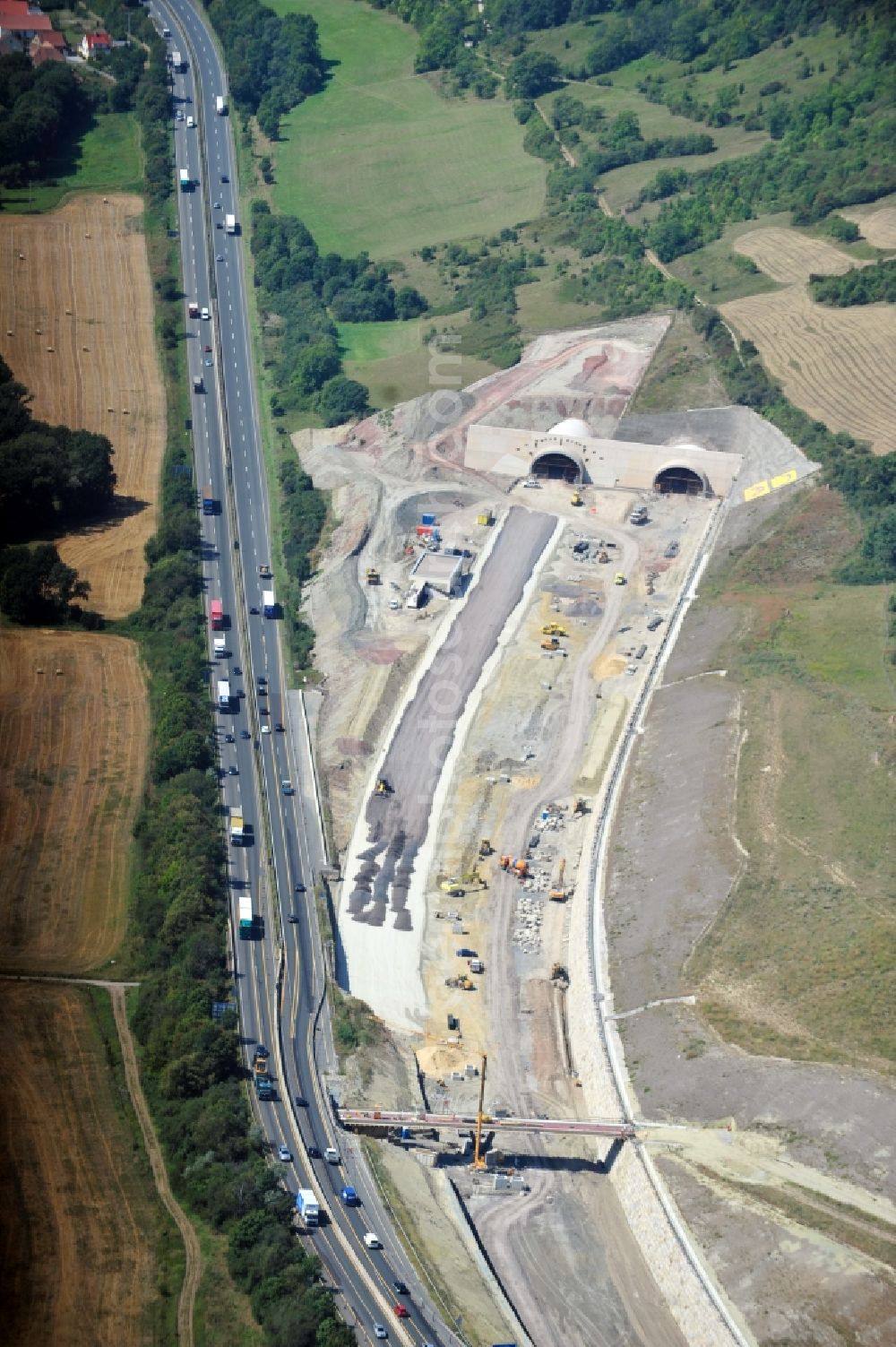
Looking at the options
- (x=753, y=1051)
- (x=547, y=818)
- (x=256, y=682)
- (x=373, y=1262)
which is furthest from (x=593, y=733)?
(x=373, y=1262)

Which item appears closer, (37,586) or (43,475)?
(37,586)

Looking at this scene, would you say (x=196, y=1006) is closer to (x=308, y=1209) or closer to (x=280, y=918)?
(x=280, y=918)

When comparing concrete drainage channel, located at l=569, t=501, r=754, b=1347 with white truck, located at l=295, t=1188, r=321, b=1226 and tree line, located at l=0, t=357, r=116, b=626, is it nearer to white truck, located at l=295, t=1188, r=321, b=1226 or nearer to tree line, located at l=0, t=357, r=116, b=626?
white truck, located at l=295, t=1188, r=321, b=1226

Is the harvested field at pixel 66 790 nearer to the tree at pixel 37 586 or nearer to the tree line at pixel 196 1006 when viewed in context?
the tree line at pixel 196 1006

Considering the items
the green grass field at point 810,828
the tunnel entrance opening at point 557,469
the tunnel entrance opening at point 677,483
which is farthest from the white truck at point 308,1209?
the tunnel entrance opening at point 557,469

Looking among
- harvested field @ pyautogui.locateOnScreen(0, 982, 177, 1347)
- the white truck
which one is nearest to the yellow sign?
harvested field @ pyautogui.locateOnScreen(0, 982, 177, 1347)

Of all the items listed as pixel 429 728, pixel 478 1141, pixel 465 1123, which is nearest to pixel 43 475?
pixel 429 728

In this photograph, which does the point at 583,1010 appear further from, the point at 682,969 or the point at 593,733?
the point at 593,733
